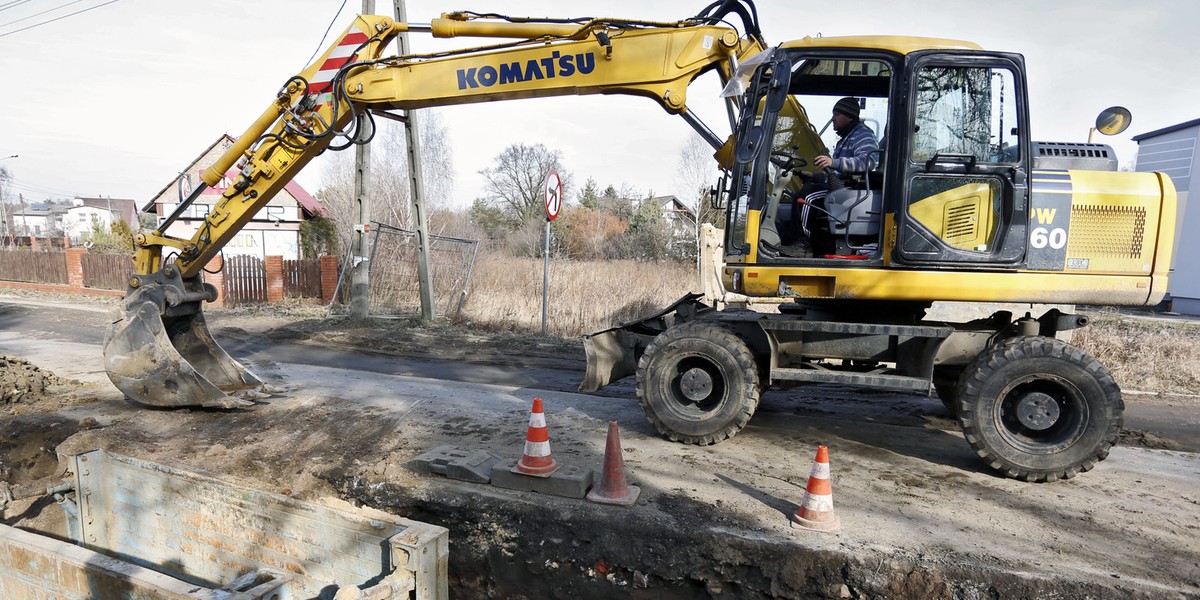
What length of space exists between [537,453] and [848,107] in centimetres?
365

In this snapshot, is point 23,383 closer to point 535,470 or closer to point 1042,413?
point 535,470

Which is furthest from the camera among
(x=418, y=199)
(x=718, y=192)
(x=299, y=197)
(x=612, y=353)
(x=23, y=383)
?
(x=299, y=197)

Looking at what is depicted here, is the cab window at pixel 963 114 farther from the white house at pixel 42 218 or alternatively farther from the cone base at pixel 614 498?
the white house at pixel 42 218

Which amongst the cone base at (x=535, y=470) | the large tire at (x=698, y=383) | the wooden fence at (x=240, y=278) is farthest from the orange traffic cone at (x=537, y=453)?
the wooden fence at (x=240, y=278)

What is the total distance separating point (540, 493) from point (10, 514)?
3.69 meters

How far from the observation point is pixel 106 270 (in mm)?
18859

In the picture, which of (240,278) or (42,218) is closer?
(240,278)

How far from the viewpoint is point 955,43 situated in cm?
459

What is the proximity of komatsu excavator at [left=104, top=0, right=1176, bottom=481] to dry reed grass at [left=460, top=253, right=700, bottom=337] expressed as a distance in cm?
606

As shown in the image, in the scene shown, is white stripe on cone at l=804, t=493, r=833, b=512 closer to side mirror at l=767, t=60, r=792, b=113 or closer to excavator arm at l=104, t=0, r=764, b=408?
side mirror at l=767, t=60, r=792, b=113

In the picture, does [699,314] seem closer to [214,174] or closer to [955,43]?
[955,43]

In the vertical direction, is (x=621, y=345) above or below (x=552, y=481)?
above

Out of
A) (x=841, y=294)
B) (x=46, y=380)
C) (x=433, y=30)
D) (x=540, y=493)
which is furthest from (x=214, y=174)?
(x=841, y=294)

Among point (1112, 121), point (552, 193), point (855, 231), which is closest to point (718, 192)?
point (855, 231)
